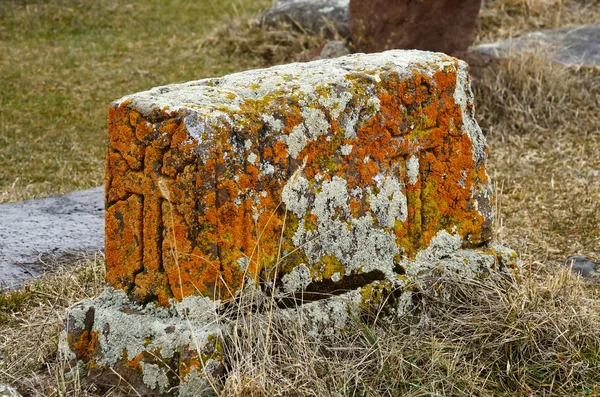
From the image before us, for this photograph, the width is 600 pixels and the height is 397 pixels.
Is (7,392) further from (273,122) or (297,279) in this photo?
(273,122)

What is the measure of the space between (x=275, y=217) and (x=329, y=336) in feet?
1.70

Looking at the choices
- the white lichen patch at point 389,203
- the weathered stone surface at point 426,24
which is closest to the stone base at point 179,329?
the white lichen patch at point 389,203

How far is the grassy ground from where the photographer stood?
10.2 ft

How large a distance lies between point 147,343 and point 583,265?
2711 mm

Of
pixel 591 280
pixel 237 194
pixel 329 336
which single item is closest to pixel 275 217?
pixel 237 194

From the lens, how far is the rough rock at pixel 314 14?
9555mm

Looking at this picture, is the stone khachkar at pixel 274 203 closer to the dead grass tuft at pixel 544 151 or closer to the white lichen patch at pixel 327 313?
the white lichen patch at pixel 327 313

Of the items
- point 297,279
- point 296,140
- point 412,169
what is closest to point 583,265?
point 412,169

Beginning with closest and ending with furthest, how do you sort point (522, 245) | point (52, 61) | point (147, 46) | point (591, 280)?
point (591, 280) → point (522, 245) → point (52, 61) → point (147, 46)

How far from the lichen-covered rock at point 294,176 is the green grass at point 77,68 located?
300 cm

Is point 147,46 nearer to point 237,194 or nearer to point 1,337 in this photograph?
point 1,337

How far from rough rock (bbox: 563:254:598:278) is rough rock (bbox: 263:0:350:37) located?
526 cm

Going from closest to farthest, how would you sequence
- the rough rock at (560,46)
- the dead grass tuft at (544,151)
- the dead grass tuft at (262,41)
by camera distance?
the dead grass tuft at (544,151) < the rough rock at (560,46) < the dead grass tuft at (262,41)

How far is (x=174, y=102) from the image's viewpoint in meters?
2.96
